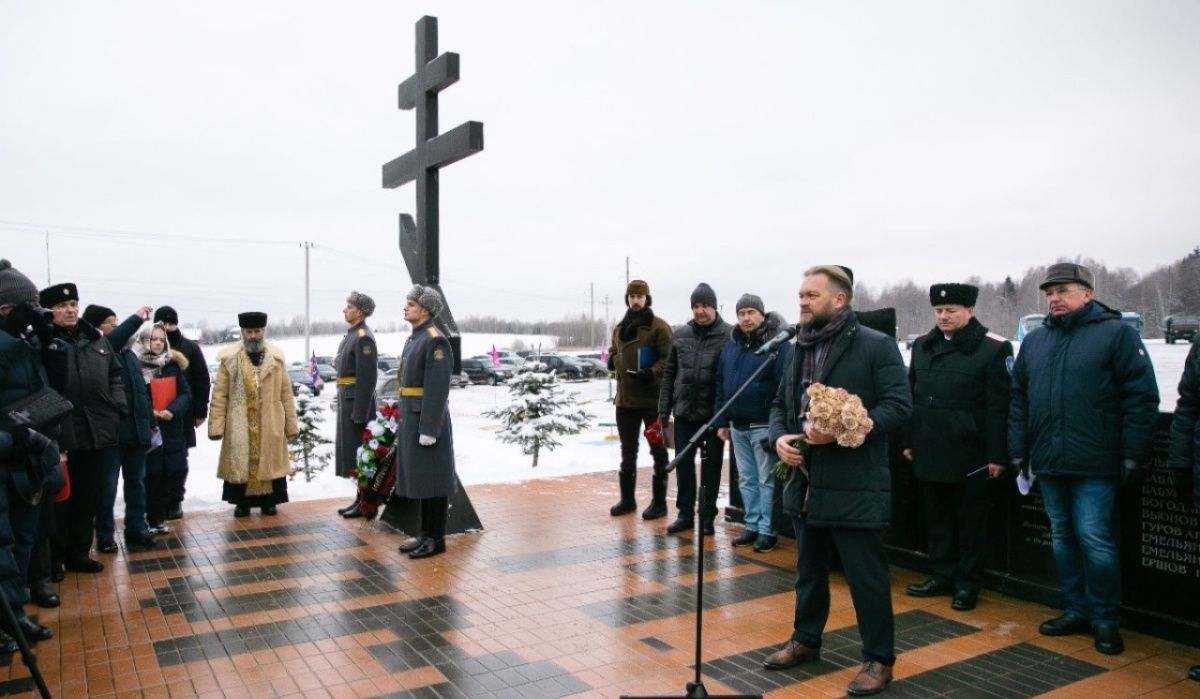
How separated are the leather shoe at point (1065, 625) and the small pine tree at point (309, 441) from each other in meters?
12.5

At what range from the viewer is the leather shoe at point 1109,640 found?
4.48m

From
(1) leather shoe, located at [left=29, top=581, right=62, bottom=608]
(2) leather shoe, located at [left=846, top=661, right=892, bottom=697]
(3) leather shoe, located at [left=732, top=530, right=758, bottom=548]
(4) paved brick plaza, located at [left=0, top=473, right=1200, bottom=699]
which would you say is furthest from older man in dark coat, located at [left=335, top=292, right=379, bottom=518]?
(2) leather shoe, located at [left=846, top=661, right=892, bottom=697]

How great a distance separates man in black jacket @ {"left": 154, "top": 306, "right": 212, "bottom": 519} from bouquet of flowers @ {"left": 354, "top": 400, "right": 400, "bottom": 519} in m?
1.64

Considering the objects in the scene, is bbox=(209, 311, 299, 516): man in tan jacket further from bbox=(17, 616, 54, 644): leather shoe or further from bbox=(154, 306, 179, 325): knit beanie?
bbox=(17, 616, 54, 644): leather shoe

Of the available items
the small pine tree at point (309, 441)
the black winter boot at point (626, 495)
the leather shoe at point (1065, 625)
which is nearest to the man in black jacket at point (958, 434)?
the leather shoe at point (1065, 625)

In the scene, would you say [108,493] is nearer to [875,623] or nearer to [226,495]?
[226,495]

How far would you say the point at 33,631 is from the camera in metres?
4.67

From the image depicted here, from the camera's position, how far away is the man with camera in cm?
424

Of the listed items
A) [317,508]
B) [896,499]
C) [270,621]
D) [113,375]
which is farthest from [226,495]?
[896,499]

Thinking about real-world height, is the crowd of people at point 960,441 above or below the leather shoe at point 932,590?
above

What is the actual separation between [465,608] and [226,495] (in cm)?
376

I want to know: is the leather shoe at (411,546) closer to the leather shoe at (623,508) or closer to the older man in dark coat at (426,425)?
the older man in dark coat at (426,425)

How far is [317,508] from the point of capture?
841cm

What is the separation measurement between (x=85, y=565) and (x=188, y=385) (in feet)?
6.94
